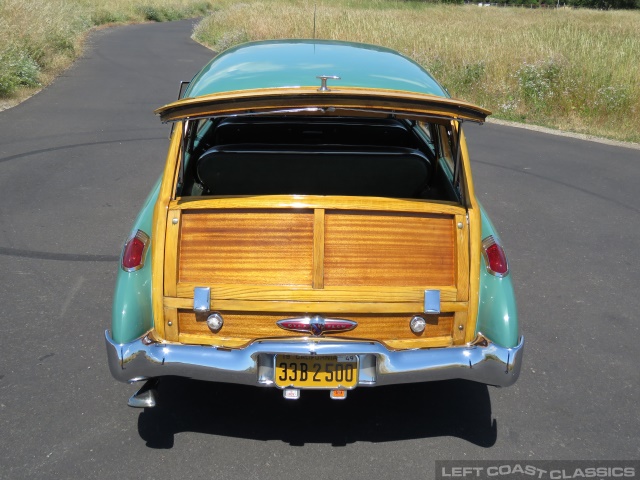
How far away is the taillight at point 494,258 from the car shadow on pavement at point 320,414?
840 millimetres

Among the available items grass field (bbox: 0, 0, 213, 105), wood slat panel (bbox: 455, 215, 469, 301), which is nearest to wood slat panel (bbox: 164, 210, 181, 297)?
wood slat panel (bbox: 455, 215, 469, 301)

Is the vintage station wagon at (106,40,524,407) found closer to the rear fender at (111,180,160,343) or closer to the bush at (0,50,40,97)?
the rear fender at (111,180,160,343)

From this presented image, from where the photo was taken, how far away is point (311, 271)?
3.62 metres

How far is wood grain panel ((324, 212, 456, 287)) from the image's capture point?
144 inches

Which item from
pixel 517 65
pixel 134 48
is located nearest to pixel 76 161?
pixel 517 65

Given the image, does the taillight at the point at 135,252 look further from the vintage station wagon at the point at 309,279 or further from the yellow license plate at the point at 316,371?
the yellow license plate at the point at 316,371

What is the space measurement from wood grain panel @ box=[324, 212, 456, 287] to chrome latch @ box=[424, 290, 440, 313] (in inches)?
2.8

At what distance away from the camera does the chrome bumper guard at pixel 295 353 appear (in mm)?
3461

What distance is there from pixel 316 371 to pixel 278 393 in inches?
31.6

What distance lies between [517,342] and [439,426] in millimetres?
664

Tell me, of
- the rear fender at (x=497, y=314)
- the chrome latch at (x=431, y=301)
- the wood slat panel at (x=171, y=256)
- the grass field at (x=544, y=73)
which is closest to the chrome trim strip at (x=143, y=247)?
the wood slat panel at (x=171, y=256)

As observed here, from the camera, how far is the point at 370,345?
3.49 m

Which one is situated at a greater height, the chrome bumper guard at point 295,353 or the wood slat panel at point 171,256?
the wood slat panel at point 171,256

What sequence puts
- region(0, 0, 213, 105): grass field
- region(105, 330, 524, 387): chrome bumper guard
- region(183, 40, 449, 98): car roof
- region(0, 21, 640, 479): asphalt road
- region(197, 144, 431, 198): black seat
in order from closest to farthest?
region(105, 330, 524, 387): chrome bumper guard, region(0, 21, 640, 479): asphalt road, region(197, 144, 431, 198): black seat, region(183, 40, 449, 98): car roof, region(0, 0, 213, 105): grass field
